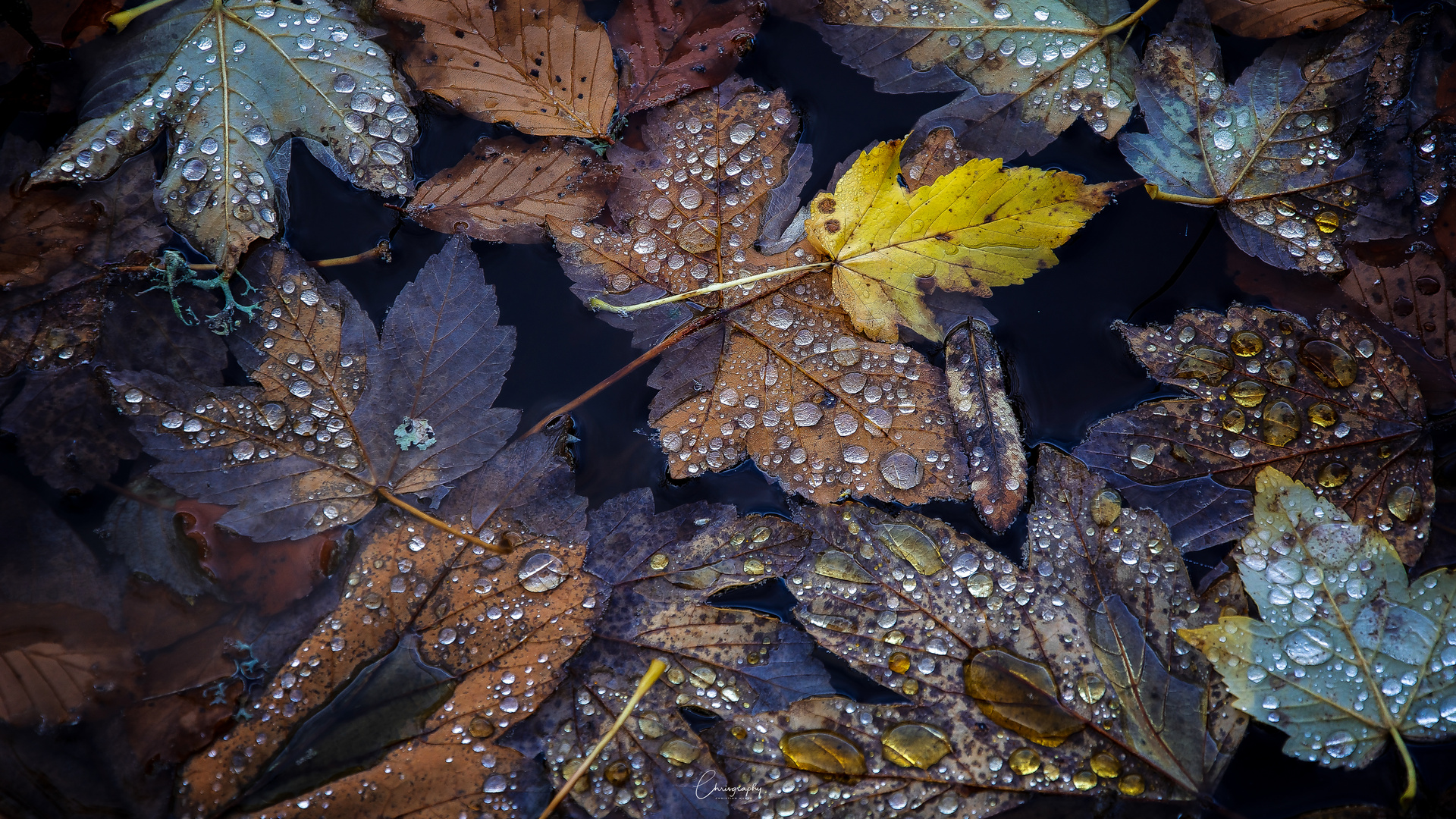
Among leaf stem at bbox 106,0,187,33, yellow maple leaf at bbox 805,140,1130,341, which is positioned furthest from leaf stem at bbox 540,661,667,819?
leaf stem at bbox 106,0,187,33

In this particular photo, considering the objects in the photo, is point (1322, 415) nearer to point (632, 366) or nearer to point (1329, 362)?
point (1329, 362)

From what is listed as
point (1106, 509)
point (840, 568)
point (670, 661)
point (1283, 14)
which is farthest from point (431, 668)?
point (1283, 14)

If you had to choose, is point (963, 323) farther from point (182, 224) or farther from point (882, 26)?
point (182, 224)

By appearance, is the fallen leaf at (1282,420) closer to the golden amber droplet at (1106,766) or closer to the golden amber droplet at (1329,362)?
the golden amber droplet at (1329,362)

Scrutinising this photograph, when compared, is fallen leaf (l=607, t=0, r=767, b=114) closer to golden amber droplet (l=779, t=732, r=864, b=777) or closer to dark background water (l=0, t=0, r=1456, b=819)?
dark background water (l=0, t=0, r=1456, b=819)

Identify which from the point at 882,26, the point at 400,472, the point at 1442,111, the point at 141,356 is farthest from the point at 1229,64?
the point at 141,356

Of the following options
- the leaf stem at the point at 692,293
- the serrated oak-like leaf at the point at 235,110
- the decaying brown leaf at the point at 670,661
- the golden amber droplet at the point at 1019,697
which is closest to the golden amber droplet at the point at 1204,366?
the golden amber droplet at the point at 1019,697
